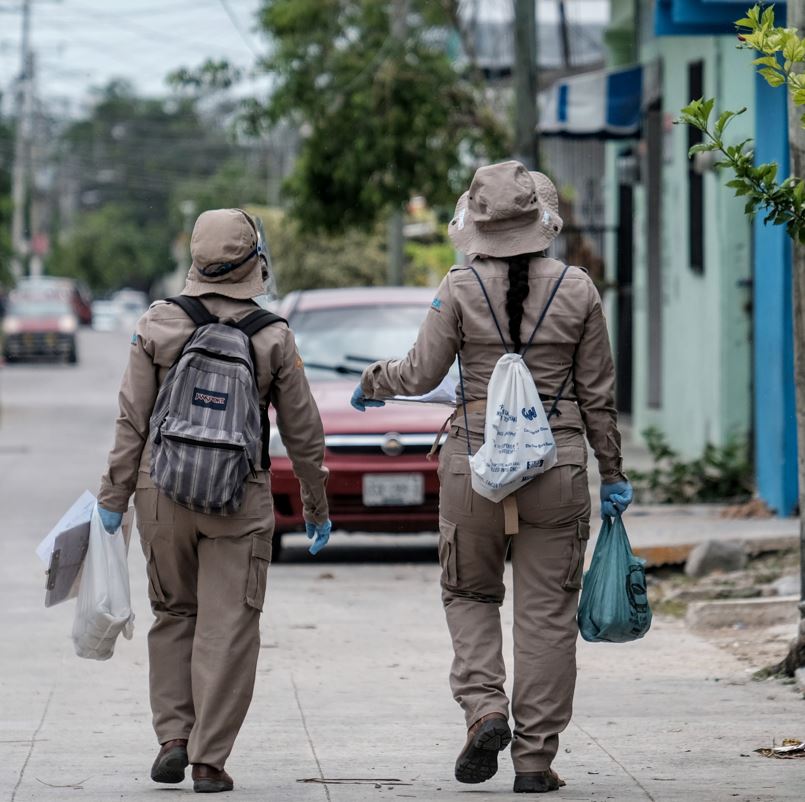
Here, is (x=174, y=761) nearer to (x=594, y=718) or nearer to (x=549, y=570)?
(x=549, y=570)

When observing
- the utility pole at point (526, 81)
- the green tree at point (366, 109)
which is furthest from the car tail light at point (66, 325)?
the utility pole at point (526, 81)

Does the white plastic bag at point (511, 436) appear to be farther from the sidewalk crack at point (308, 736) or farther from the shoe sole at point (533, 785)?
the sidewalk crack at point (308, 736)

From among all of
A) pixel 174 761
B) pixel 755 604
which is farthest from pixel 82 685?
pixel 755 604

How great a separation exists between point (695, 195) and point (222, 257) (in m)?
10.3

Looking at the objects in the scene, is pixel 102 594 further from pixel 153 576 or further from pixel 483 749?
pixel 483 749

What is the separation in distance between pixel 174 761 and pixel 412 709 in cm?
162

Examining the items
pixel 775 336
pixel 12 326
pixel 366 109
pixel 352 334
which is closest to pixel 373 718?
pixel 352 334

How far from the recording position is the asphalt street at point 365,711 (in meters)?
5.46

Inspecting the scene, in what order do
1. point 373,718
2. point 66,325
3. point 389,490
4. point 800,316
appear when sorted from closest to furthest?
point 373,718
point 800,316
point 389,490
point 66,325

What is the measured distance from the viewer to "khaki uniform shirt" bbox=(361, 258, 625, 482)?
17.6 feet

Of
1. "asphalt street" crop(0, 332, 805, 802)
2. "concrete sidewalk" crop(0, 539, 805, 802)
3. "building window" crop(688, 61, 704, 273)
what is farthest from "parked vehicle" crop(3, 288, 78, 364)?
"concrete sidewalk" crop(0, 539, 805, 802)

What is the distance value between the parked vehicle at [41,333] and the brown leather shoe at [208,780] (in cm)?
3538

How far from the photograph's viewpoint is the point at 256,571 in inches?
212

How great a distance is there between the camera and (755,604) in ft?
28.7
